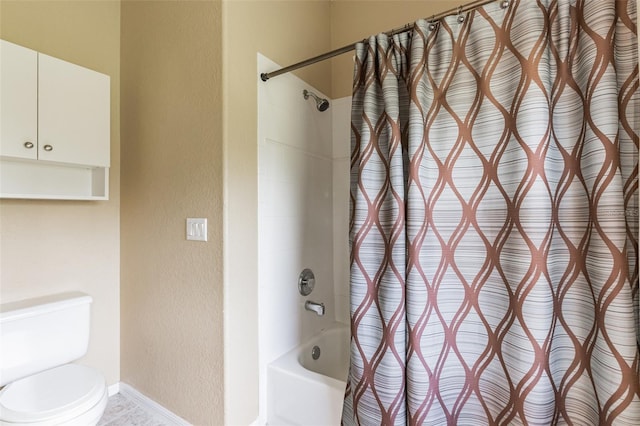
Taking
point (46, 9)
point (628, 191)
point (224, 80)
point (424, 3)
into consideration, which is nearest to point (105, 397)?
point (224, 80)

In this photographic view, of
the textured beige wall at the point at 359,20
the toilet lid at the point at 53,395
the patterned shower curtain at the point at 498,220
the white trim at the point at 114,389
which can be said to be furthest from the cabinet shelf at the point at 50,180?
the textured beige wall at the point at 359,20

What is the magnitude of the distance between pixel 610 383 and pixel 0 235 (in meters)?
2.53

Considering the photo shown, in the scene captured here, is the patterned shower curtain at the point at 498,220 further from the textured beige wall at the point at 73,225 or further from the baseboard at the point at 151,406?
the textured beige wall at the point at 73,225

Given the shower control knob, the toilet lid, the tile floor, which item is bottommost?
the tile floor

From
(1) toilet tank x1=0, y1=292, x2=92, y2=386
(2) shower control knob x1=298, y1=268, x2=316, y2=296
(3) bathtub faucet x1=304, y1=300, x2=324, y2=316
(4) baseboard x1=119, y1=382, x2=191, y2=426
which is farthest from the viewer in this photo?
(2) shower control knob x1=298, y1=268, x2=316, y2=296

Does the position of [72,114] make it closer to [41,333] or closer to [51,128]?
[51,128]

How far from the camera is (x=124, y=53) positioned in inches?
73.6

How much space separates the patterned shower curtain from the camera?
0.89 meters

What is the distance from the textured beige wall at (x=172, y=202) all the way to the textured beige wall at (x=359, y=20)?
38.3 inches

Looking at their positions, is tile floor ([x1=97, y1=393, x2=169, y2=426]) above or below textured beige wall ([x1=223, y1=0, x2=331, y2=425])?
below

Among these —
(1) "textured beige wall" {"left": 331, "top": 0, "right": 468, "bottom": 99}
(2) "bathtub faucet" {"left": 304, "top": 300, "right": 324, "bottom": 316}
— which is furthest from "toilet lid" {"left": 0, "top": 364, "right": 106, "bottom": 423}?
(1) "textured beige wall" {"left": 331, "top": 0, "right": 468, "bottom": 99}

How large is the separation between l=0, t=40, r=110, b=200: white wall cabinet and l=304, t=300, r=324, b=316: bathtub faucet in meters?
1.31

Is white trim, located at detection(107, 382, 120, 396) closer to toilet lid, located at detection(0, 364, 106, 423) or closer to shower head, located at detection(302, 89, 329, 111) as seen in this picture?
toilet lid, located at detection(0, 364, 106, 423)

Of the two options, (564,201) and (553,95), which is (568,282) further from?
(553,95)
